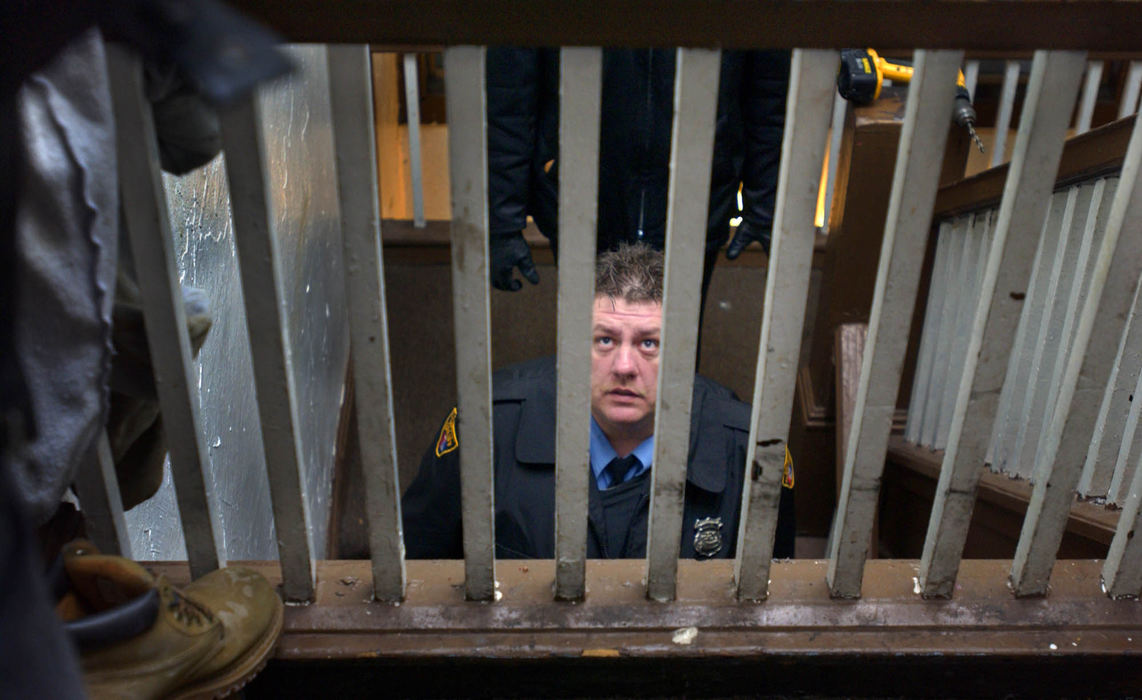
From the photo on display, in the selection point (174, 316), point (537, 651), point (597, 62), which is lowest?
point (537, 651)

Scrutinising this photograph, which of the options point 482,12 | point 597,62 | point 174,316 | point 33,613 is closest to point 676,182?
point 597,62

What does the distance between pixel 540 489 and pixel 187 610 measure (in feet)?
2.98

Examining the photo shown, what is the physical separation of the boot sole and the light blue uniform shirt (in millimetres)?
924

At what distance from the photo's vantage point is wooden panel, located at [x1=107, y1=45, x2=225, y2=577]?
0.69 m

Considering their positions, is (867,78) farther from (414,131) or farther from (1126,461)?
(414,131)

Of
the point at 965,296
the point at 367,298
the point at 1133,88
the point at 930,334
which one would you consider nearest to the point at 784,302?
the point at 367,298

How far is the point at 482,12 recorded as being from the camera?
2.29 feet

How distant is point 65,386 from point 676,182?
1.77 ft

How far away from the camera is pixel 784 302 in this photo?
82cm

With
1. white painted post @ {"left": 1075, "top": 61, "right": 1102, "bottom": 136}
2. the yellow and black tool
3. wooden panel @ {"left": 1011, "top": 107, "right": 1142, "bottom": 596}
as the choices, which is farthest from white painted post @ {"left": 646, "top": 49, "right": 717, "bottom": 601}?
white painted post @ {"left": 1075, "top": 61, "right": 1102, "bottom": 136}

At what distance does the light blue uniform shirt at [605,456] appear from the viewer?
5.68ft

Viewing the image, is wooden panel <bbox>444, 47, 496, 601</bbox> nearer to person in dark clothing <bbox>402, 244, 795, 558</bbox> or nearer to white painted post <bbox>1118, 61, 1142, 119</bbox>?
person in dark clothing <bbox>402, 244, 795, 558</bbox>

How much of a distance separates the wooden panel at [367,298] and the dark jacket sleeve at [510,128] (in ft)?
3.59

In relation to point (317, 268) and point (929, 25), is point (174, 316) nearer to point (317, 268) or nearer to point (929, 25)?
point (929, 25)
